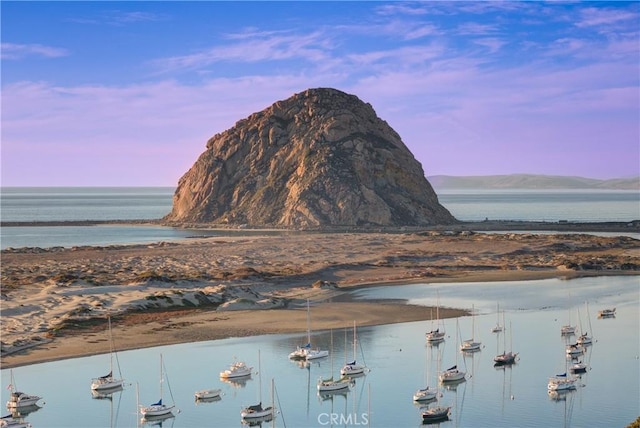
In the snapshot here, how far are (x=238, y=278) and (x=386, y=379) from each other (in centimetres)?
3695

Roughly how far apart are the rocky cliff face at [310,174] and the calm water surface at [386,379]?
93.3m

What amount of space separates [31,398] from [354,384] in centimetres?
1586

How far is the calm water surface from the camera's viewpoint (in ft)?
123

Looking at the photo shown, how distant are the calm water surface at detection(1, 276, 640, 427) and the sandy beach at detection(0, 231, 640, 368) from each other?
3.68 m

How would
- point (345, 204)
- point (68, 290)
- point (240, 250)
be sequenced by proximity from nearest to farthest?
point (68, 290) < point (240, 250) < point (345, 204)

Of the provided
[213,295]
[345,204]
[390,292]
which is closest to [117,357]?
[213,295]

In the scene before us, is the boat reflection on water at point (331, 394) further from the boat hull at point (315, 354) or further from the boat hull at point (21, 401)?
the boat hull at point (21, 401)

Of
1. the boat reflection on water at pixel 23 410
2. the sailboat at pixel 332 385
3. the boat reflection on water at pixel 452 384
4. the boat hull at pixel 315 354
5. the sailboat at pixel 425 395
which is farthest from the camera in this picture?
the boat hull at pixel 315 354

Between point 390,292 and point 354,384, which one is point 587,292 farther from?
point 354,384

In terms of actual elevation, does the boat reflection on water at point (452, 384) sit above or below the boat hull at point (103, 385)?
below

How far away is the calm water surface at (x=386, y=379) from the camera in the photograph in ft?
123

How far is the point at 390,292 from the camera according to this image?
2950 inches

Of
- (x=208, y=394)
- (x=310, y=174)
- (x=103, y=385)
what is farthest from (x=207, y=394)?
(x=310, y=174)

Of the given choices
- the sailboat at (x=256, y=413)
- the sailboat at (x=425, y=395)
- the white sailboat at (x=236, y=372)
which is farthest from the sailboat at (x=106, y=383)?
the sailboat at (x=425, y=395)
